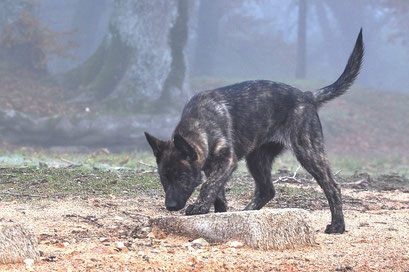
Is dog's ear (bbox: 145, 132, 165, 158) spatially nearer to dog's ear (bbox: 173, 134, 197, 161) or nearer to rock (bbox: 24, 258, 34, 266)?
dog's ear (bbox: 173, 134, 197, 161)

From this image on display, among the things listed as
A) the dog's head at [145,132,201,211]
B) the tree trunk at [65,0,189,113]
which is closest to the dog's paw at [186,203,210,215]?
the dog's head at [145,132,201,211]

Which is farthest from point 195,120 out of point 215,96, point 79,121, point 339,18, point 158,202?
point 339,18

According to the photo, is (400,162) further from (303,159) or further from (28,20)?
(28,20)

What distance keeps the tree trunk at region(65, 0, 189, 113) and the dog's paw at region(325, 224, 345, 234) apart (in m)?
16.1

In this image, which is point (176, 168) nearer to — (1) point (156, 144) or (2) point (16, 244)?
(1) point (156, 144)

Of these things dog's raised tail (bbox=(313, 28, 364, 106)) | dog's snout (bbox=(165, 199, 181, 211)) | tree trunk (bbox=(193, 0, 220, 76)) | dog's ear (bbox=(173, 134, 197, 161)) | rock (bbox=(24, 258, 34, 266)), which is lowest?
rock (bbox=(24, 258, 34, 266))

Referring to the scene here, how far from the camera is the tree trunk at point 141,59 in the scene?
73.3ft

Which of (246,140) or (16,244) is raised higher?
(246,140)

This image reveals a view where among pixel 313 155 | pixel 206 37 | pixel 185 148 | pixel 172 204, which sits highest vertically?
pixel 206 37

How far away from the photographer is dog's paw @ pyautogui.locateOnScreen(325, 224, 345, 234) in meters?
6.34

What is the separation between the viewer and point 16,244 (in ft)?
14.1

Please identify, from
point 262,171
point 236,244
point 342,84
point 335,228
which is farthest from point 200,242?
point 342,84

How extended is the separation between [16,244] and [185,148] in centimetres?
210

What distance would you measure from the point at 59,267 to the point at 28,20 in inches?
778
